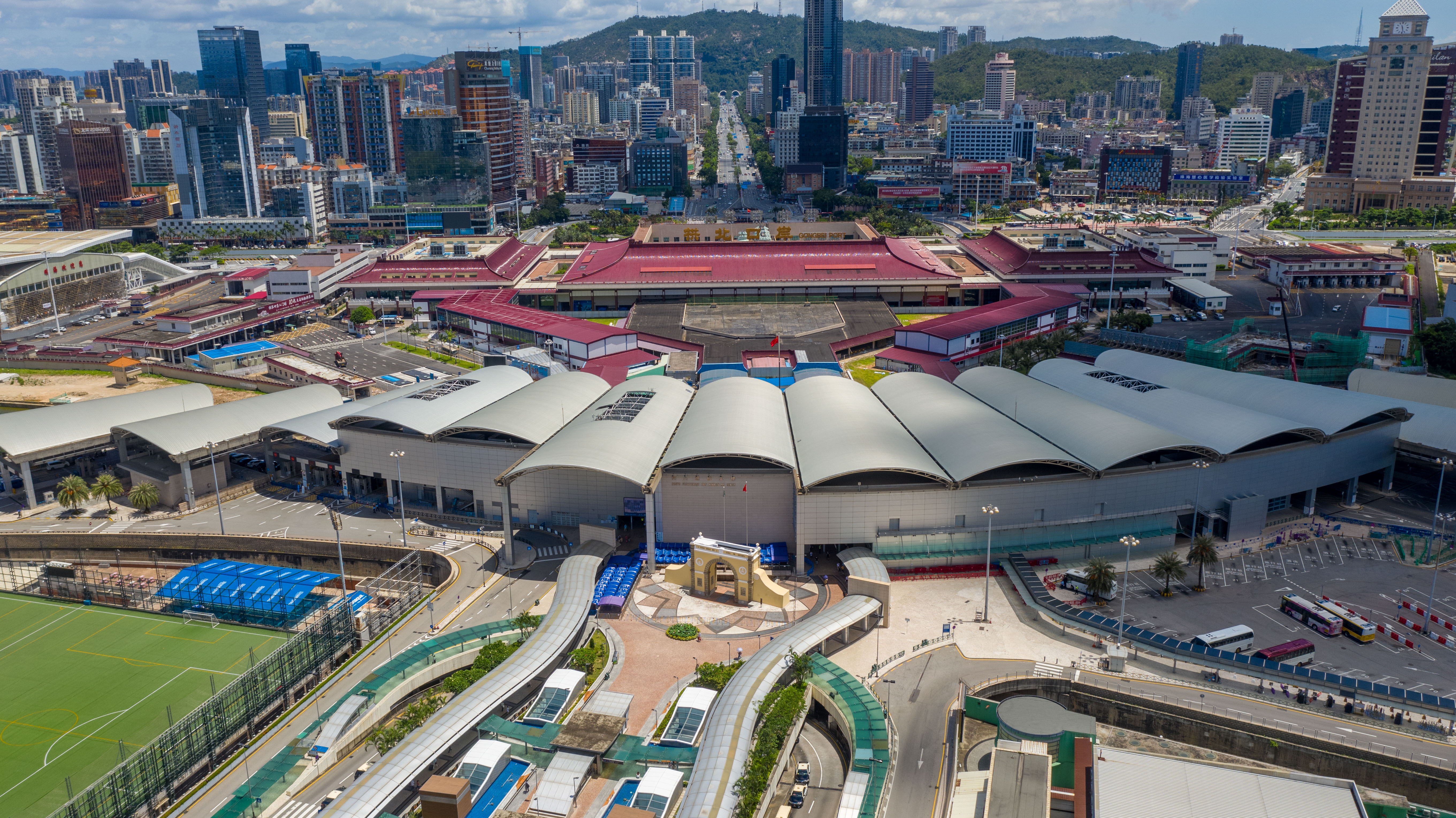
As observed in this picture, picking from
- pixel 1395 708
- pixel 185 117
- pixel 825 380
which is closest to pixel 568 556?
pixel 825 380

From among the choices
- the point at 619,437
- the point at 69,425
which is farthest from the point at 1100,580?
the point at 69,425

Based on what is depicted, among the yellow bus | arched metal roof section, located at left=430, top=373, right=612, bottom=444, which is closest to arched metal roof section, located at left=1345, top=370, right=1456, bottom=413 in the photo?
the yellow bus

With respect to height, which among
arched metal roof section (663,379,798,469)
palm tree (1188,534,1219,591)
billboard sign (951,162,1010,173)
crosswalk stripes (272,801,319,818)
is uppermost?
billboard sign (951,162,1010,173)

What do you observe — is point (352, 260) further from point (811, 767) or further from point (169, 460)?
point (811, 767)

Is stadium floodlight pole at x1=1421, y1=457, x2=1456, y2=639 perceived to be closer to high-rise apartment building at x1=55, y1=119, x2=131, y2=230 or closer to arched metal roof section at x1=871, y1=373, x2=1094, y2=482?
arched metal roof section at x1=871, y1=373, x2=1094, y2=482

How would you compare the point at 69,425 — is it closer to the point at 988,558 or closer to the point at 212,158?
the point at 988,558

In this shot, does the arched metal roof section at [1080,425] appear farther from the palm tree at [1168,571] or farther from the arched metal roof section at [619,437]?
the arched metal roof section at [619,437]

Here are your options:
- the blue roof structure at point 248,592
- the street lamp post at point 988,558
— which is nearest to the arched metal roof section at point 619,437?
the blue roof structure at point 248,592
